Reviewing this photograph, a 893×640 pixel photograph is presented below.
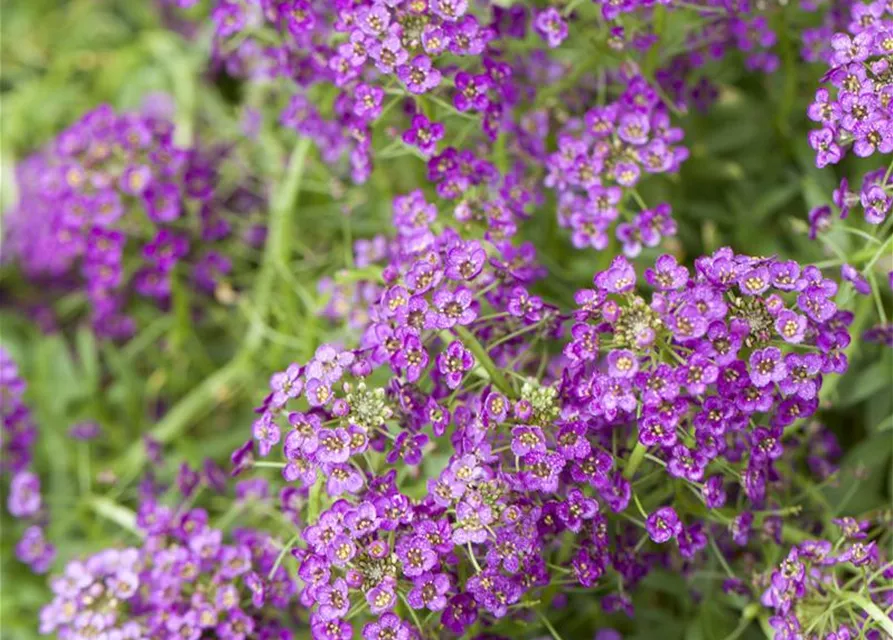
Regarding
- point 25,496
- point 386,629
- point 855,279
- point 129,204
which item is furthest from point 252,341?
point 855,279

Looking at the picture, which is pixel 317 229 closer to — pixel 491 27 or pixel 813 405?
pixel 491 27

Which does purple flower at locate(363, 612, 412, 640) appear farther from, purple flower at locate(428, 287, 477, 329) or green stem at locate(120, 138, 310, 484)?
green stem at locate(120, 138, 310, 484)

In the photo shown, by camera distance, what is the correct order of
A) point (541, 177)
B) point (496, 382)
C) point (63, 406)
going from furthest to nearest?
point (63, 406) < point (541, 177) < point (496, 382)

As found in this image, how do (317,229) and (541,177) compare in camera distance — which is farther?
(317,229)

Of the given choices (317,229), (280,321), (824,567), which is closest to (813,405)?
(824,567)

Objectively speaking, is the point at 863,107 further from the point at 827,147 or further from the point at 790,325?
the point at 790,325

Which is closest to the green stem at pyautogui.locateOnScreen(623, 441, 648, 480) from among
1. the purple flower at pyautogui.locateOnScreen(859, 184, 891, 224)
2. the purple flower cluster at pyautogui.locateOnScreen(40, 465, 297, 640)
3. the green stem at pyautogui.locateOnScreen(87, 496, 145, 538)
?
the purple flower at pyautogui.locateOnScreen(859, 184, 891, 224)

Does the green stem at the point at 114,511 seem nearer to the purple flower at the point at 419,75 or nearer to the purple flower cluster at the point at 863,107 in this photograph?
the purple flower at the point at 419,75
